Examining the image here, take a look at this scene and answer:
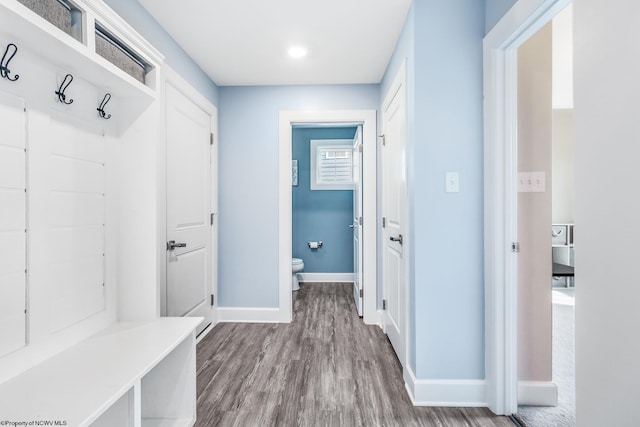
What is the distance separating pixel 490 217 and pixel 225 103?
2.59 meters

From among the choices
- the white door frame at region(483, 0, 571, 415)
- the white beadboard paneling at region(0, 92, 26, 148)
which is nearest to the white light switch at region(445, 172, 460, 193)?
the white door frame at region(483, 0, 571, 415)

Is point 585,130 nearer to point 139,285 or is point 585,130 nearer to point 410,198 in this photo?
point 410,198

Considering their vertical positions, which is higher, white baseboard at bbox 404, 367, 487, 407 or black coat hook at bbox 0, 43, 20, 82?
black coat hook at bbox 0, 43, 20, 82

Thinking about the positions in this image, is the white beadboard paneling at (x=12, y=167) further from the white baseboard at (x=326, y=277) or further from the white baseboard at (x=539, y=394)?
the white baseboard at (x=326, y=277)

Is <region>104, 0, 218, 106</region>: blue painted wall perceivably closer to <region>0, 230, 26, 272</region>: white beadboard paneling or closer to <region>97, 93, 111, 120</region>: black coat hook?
<region>97, 93, 111, 120</region>: black coat hook

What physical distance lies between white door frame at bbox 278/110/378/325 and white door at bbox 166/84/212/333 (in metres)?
0.68

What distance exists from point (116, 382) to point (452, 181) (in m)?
1.79

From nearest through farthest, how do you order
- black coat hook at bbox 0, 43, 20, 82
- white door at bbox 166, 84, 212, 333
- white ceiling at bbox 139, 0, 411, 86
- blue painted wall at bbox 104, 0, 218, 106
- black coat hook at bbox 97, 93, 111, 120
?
black coat hook at bbox 0, 43, 20, 82 < black coat hook at bbox 97, 93, 111, 120 < blue painted wall at bbox 104, 0, 218, 106 < white ceiling at bbox 139, 0, 411, 86 < white door at bbox 166, 84, 212, 333

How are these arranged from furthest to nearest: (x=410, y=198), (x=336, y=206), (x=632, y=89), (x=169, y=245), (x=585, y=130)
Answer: (x=336, y=206) → (x=169, y=245) → (x=410, y=198) → (x=585, y=130) → (x=632, y=89)

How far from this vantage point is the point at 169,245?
7.21 feet

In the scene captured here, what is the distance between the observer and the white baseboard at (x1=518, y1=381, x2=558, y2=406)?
1.75m

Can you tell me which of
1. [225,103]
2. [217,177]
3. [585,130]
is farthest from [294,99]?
[585,130]

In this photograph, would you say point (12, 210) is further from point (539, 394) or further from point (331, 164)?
point (331, 164)

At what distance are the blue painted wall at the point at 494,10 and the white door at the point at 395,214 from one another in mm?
520
